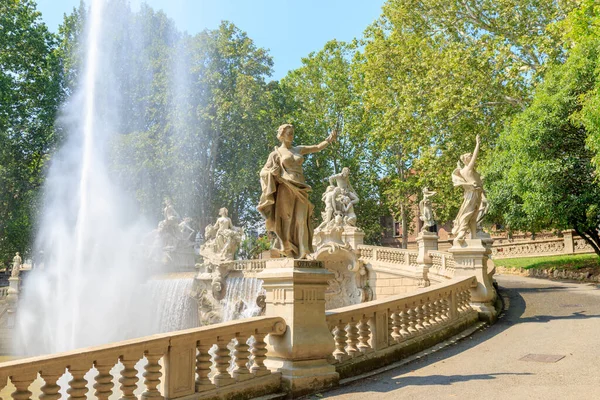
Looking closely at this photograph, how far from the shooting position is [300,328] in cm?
677

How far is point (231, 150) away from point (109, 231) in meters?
11.1

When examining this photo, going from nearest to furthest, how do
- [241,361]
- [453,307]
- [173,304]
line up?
[241,361]
[453,307]
[173,304]

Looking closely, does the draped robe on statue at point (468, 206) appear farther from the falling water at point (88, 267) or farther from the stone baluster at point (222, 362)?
the falling water at point (88, 267)

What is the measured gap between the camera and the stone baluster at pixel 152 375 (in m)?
5.41

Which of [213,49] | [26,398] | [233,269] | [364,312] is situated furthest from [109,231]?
[26,398]

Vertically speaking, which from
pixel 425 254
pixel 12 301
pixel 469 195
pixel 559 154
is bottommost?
pixel 12 301

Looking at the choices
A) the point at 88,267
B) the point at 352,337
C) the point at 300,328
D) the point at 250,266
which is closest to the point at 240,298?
the point at 250,266

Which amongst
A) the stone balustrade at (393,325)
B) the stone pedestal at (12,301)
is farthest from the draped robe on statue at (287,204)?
the stone pedestal at (12,301)

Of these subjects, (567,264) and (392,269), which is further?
(567,264)

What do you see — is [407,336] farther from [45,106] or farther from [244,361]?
[45,106]

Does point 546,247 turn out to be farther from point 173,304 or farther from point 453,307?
point 453,307

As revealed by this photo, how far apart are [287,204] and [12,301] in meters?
25.6

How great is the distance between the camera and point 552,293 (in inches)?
689

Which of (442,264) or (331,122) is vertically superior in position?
(331,122)
